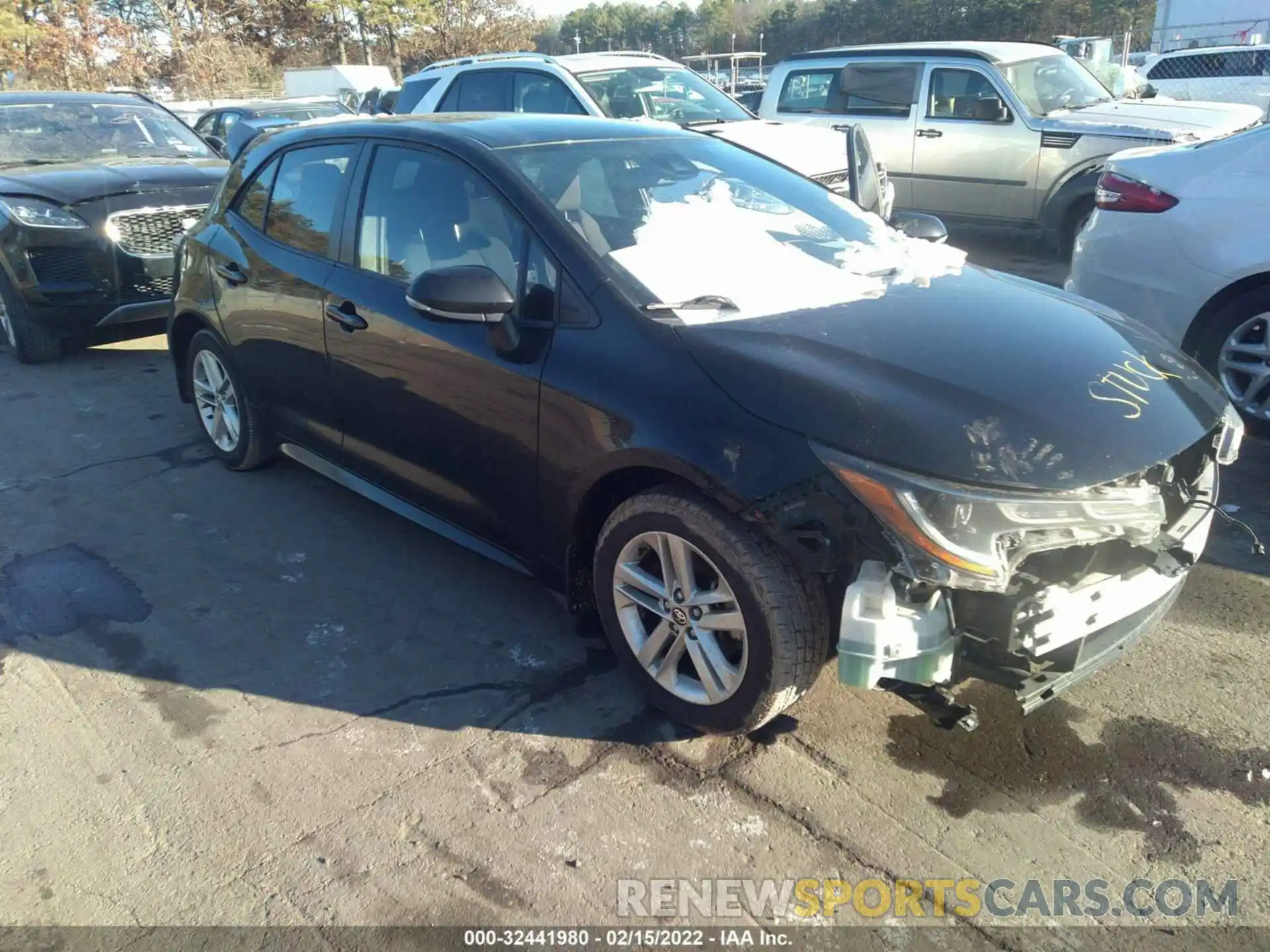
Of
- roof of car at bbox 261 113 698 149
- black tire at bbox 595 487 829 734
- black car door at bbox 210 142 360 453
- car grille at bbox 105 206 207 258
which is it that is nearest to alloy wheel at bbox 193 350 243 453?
black car door at bbox 210 142 360 453

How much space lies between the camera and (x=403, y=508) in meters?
3.97

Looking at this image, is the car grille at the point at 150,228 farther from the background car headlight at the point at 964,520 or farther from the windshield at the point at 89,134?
the background car headlight at the point at 964,520

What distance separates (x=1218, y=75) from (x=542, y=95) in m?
15.5

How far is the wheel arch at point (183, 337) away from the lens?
504 centimetres

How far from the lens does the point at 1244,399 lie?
488 centimetres

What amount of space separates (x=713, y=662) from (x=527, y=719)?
67cm

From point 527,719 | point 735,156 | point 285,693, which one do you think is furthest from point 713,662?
point 735,156

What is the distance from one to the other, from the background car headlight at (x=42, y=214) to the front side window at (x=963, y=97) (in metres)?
7.59

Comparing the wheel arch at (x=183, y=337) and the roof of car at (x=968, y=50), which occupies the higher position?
the roof of car at (x=968, y=50)

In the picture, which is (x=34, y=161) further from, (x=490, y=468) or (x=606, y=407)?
(x=606, y=407)

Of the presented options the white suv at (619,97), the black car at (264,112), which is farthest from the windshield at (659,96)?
the black car at (264,112)

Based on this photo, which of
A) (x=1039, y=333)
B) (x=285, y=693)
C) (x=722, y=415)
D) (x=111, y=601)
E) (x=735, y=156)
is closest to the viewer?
(x=722, y=415)

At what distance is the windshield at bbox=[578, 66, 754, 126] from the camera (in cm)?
891

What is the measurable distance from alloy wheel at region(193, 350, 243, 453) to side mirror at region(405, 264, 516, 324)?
2.14 m
